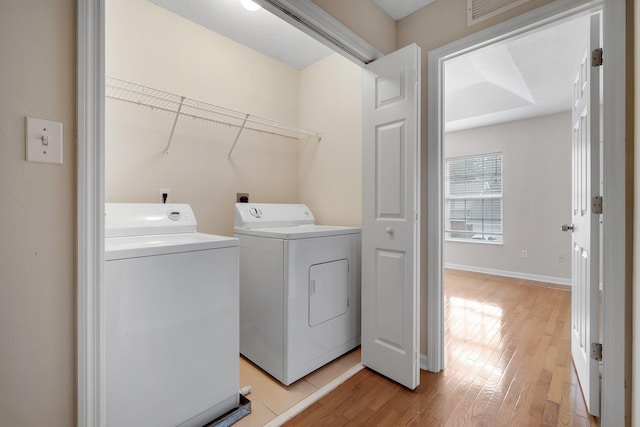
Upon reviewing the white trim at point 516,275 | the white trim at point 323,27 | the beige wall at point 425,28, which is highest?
the beige wall at point 425,28

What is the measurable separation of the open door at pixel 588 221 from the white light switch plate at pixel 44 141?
2121 millimetres

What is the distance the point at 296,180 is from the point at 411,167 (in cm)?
145

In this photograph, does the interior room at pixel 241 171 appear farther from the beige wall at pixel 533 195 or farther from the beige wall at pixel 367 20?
the beige wall at pixel 533 195

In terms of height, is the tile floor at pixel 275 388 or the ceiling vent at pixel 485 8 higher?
the ceiling vent at pixel 485 8

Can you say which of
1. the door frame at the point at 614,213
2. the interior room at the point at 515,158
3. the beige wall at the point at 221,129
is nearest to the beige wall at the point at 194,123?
the beige wall at the point at 221,129

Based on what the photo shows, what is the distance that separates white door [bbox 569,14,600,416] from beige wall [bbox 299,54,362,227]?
1362mm

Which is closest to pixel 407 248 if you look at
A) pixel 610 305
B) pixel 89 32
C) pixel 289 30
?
pixel 610 305

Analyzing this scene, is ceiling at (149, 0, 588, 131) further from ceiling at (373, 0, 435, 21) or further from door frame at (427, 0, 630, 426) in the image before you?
door frame at (427, 0, 630, 426)

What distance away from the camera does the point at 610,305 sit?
131 centimetres

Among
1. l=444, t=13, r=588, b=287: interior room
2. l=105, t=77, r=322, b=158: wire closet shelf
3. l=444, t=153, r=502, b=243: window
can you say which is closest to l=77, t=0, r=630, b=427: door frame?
l=105, t=77, r=322, b=158: wire closet shelf

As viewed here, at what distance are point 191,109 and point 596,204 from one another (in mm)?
2485

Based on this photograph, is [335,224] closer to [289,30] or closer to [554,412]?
[289,30]

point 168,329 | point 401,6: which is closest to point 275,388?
point 168,329

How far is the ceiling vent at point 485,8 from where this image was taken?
157 cm
